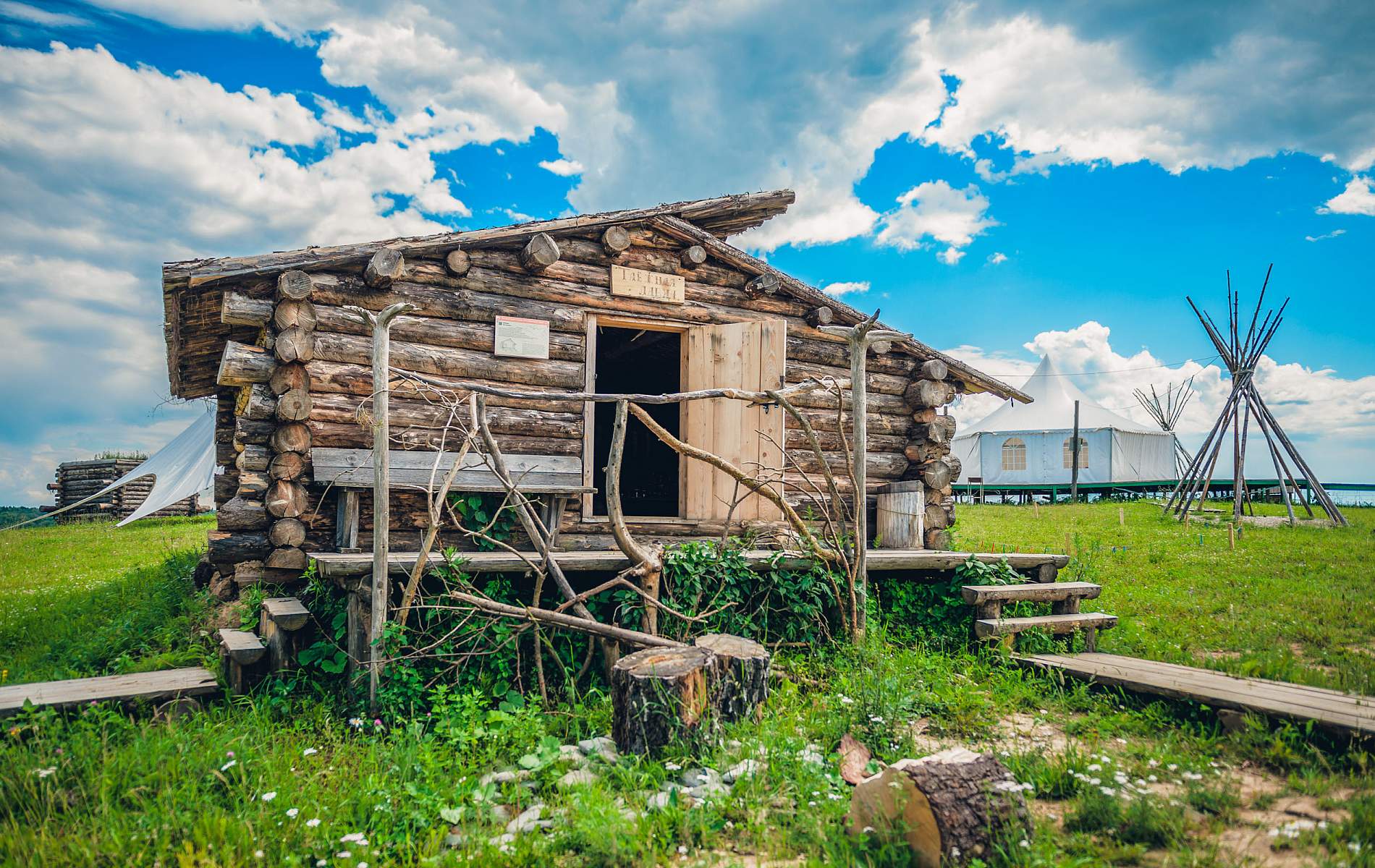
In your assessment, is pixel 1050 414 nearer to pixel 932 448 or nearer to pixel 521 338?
pixel 932 448

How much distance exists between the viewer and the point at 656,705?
12.3 feet

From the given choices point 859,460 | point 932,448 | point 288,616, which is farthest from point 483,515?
point 932,448

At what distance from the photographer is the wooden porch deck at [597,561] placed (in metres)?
4.78

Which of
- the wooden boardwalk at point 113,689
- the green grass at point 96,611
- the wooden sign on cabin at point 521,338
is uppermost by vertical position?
the wooden sign on cabin at point 521,338

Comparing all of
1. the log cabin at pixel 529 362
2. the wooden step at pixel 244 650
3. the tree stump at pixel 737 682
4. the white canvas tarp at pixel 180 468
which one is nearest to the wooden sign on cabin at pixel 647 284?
the log cabin at pixel 529 362

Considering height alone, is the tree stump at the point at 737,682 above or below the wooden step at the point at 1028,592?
below

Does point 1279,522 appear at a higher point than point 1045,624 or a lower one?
higher

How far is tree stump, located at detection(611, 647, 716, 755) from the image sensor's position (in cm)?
375

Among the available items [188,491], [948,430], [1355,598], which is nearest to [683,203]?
[948,430]

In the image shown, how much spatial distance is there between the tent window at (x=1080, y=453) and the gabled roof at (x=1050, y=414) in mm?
437

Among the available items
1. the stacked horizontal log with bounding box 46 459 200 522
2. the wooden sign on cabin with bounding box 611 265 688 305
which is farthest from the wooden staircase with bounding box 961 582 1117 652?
the stacked horizontal log with bounding box 46 459 200 522

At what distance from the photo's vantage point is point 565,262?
23.4ft

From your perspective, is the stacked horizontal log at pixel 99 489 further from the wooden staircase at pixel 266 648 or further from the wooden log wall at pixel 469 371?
the wooden staircase at pixel 266 648

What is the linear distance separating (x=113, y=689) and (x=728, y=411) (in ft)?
16.7
